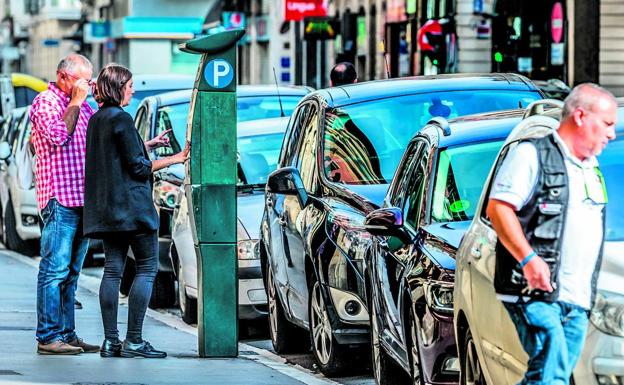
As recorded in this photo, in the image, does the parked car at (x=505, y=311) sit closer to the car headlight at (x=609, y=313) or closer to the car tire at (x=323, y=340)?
the car headlight at (x=609, y=313)

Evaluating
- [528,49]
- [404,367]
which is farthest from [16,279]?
[528,49]

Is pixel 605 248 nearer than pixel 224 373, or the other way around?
pixel 605 248

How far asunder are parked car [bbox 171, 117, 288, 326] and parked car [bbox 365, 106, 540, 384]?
3.11m

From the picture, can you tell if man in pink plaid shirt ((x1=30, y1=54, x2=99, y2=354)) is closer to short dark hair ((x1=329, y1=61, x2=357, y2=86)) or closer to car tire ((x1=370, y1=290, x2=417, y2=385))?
car tire ((x1=370, y1=290, x2=417, y2=385))

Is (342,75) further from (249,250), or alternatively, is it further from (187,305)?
(249,250)

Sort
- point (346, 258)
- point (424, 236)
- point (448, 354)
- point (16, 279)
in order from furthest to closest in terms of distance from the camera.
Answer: point (16, 279), point (346, 258), point (424, 236), point (448, 354)

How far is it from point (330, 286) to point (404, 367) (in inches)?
69.5

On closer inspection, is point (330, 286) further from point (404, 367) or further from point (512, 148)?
point (512, 148)

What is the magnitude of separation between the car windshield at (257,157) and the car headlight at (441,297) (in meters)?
5.99

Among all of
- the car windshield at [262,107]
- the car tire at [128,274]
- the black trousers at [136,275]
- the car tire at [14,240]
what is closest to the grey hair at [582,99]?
the black trousers at [136,275]

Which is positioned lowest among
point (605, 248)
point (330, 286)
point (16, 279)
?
point (16, 279)

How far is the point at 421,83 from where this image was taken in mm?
12555

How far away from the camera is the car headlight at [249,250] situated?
1361cm

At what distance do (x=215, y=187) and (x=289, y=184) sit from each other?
0.52 m
